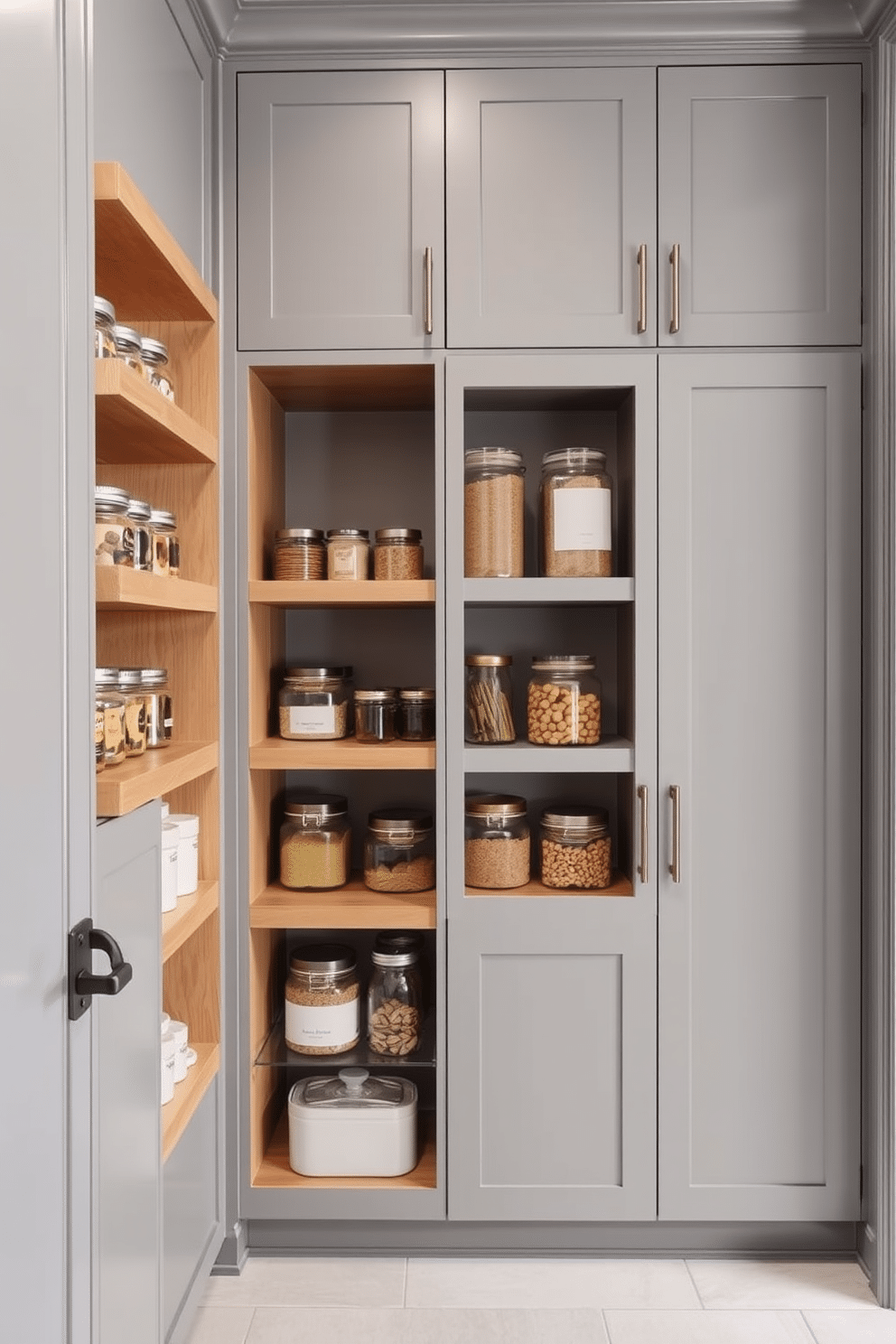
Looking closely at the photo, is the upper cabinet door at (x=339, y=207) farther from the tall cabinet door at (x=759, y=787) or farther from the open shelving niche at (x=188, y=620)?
the tall cabinet door at (x=759, y=787)

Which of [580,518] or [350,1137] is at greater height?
[580,518]

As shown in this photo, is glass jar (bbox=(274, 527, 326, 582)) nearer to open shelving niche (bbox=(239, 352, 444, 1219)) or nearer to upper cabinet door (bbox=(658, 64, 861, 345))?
open shelving niche (bbox=(239, 352, 444, 1219))

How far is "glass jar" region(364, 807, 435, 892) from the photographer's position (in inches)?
84.6

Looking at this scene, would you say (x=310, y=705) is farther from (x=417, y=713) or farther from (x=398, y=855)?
(x=398, y=855)

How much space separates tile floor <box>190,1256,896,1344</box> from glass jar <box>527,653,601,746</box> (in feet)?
3.53

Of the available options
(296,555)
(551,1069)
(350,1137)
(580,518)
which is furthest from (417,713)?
(350,1137)

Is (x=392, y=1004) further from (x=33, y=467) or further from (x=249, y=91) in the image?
(x=249, y=91)

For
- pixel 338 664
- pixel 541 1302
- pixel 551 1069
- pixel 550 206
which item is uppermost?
pixel 550 206

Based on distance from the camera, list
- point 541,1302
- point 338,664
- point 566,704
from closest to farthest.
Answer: point 541,1302 < point 566,704 < point 338,664

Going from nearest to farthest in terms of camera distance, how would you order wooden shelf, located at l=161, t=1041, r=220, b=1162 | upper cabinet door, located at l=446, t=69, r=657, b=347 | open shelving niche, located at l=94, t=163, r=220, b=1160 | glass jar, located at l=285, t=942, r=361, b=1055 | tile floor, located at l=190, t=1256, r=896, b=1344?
1. wooden shelf, located at l=161, t=1041, r=220, b=1162
2. open shelving niche, located at l=94, t=163, r=220, b=1160
3. tile floor, located at l=190, t=1256, r=896, b=1344
4. upper cabinet door, located at l=446, t=69, r=657, b=347
5. glass jar, located at l=285, t=942, r=361, b=1055

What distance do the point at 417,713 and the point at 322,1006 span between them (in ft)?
2.10

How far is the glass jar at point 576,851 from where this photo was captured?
210cm

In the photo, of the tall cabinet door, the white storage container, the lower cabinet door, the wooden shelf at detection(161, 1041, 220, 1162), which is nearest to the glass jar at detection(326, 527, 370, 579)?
the tall cabinet door

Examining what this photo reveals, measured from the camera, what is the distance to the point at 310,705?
213 cm
